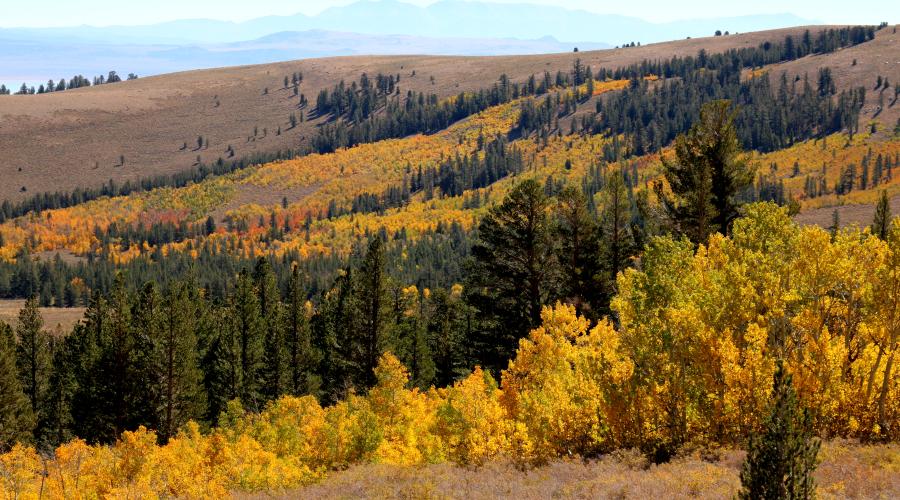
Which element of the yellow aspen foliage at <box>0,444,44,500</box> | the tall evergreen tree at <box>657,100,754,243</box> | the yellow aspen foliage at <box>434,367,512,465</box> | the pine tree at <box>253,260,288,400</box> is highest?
the tall evergreen tree at <box>657,100,754,243</box>

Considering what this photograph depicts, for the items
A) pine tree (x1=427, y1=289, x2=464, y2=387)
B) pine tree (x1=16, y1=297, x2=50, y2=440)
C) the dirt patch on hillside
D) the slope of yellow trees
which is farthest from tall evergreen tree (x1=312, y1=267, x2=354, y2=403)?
the dirt patch on hillside

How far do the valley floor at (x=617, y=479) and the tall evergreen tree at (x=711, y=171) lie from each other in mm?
17345

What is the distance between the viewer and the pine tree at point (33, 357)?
68.9 metres

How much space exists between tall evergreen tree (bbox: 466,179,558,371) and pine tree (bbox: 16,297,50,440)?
47448 mm

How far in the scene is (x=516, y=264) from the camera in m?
39.4

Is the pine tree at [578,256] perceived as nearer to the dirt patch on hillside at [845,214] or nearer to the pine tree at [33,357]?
the pine tree at [33,357]

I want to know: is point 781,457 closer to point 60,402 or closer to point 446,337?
point 60,402

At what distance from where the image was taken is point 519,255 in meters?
39.4

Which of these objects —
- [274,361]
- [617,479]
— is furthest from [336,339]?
[617,479]

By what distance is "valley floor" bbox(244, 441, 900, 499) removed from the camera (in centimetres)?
2181

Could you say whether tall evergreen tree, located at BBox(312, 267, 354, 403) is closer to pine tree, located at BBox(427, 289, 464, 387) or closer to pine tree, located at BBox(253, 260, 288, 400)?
pine tree, located at BBox(253, 260, 288, 400)

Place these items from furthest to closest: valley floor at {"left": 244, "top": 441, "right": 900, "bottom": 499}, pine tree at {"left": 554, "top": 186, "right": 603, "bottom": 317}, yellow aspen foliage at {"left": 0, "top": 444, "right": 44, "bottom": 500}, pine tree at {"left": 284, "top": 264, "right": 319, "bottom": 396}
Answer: pine tree at {"left": 284, "top": 264, "right": 319, "bottom": 396}
pine tree at {"left": 554, "top": 186, "right": 603, "bottom": 317}
yellow aspen foliage at {"left": 0, "top": 444, "right": 44, "bottom": 500}
valley floor at {"left": 244, "top": 441, "right": 900, "bottom": 499}

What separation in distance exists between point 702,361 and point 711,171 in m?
18.3

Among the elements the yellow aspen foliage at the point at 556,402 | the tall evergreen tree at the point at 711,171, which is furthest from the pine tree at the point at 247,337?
the yellow aspen foliage at the point at 556,402
